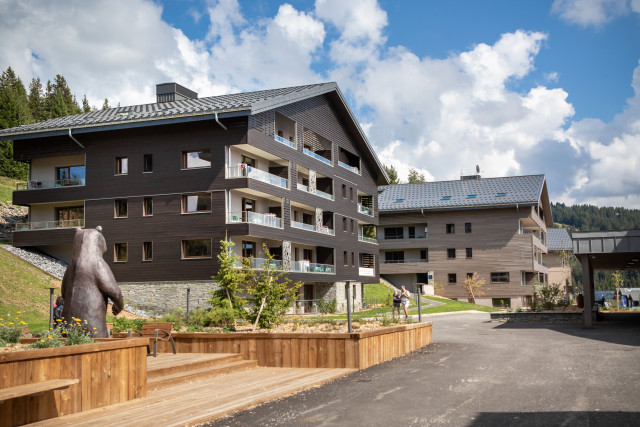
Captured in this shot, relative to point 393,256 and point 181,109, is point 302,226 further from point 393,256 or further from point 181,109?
point 393,256

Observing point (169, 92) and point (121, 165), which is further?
point (169, 92)

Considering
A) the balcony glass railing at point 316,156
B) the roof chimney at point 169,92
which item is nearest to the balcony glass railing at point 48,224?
the roof chimney at point 169,92

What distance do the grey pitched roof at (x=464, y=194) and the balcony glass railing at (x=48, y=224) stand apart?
33282mm

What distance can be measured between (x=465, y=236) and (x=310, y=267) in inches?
957

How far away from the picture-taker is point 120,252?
125 ft

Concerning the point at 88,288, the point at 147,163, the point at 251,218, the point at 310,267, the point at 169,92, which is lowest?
the point at 88,288

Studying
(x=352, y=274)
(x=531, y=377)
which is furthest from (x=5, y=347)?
(x=352, y=274)

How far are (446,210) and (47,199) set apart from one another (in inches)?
1446

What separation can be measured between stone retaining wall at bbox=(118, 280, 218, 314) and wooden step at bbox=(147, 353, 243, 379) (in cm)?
2077

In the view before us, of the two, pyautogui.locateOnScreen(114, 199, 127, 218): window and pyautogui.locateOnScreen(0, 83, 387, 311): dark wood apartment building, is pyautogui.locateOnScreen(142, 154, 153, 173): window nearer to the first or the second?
pyautogui.locateOnScreen(0, 83, 387, 311): dark wood apartment building

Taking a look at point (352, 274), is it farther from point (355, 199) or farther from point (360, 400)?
point (360, 400)

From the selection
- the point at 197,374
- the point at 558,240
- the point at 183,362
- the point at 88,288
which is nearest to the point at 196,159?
the point at 183,362

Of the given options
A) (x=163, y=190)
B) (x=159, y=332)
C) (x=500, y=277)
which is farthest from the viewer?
(x=500, y=277)

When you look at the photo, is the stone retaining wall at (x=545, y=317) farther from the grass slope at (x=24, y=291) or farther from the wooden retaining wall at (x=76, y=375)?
the wooden retaining wall at (x=76, y=375)
